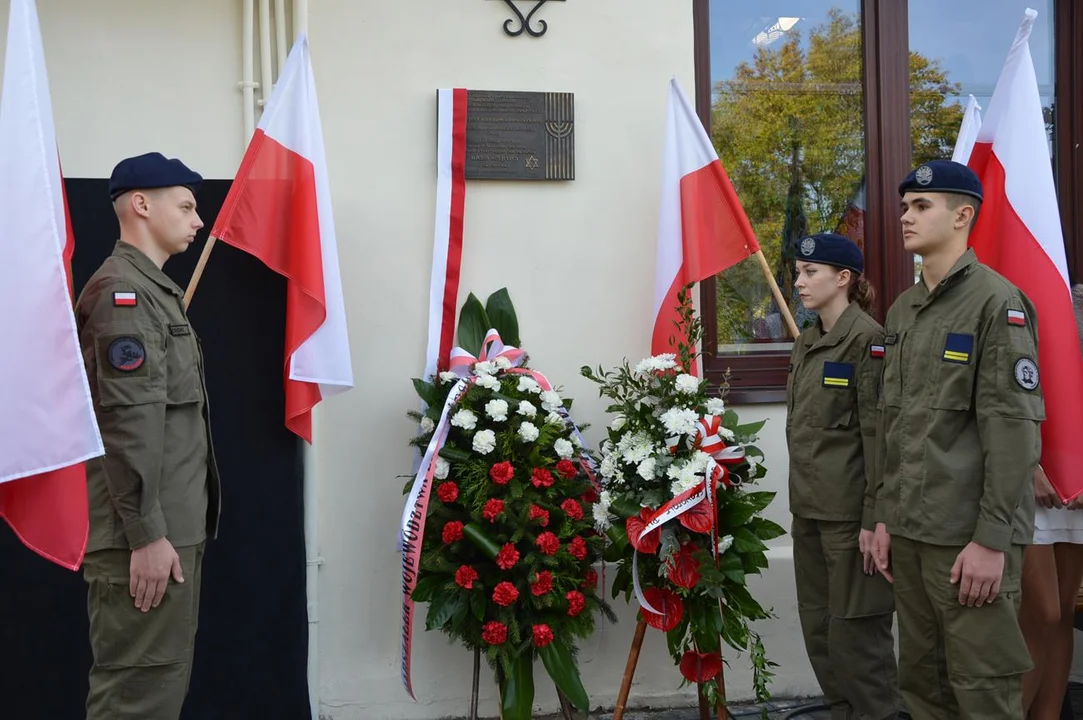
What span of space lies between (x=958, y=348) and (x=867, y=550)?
0.75 meters

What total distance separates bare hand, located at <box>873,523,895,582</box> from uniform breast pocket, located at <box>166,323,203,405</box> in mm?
1996

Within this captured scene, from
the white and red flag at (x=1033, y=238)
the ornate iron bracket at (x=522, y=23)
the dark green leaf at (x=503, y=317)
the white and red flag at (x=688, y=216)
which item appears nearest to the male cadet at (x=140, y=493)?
the dark green leaf at (x=503, y=317)

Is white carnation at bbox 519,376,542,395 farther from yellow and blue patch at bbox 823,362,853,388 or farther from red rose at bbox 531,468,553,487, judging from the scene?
yellow and blue patch at bbox 823,362,853,388

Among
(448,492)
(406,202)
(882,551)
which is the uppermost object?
(406,202)

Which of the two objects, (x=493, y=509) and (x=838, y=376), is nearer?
(x=838, y=376)

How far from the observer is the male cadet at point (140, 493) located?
2303mm

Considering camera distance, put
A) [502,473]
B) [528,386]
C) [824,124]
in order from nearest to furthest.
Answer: [502,473]
[528,386]
[824,124]

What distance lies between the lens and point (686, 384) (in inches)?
126

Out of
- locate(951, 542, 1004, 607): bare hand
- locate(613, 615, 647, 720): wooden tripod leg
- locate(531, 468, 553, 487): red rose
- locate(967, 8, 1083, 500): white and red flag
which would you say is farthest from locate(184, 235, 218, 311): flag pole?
locate(967, 8, 1083, 500): white and red flag

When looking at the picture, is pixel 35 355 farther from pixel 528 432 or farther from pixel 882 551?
pixel 882 551

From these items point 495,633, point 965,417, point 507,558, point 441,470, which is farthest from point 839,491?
point 441,470

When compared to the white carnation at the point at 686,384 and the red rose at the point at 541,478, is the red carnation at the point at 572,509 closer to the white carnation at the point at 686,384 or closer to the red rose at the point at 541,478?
the red rose at the point at 541,478

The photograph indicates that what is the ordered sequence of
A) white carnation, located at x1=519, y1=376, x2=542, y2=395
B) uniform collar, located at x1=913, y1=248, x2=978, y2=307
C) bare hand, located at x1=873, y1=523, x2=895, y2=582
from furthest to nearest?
1. white carnation, located at x1=519, y1=376, x2=542, y2=395
2. bare hand, located at x1=873, y1=523, x2=895, y2=582
3. uniform collar, located at x1=913, y1=248, x2=978, y2=307

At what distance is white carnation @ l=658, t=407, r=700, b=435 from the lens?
10.2 ft
